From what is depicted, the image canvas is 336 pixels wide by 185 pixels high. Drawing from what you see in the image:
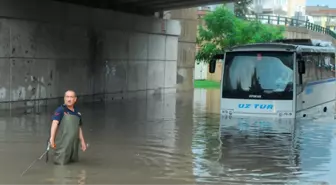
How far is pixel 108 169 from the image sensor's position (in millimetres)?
10180

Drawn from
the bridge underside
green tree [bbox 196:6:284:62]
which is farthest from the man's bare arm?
green tree [bbox 196:6:284:62]

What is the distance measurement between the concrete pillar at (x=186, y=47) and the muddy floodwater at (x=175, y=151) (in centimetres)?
1911

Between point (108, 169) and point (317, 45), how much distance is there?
16.2 metres

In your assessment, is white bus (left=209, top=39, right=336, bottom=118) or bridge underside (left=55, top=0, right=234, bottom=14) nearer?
white bus (left=209, top=39, right=336, bottom=118)

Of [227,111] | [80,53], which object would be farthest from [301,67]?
[80,53]

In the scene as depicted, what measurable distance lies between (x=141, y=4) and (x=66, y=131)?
75.2 feet

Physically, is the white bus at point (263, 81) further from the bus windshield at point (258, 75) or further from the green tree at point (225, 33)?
the green tree at point (225, 33)

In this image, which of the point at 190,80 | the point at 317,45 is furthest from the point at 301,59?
the point at 190,80

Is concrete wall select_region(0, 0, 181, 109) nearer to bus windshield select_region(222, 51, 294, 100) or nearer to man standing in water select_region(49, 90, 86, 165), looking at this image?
bus windshield select_region(222, 51, 294, 100)

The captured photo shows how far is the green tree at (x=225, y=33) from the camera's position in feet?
141

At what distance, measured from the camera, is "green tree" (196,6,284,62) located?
42.8 metres

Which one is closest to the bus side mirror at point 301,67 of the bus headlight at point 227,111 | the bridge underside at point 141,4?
the bus headlight at point 227,111

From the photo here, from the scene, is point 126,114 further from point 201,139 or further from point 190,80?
point 190,80

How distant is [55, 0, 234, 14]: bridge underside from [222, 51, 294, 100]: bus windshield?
11.6 metres
